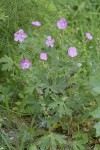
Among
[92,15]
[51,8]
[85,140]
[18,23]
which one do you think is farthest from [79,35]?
[85,140]

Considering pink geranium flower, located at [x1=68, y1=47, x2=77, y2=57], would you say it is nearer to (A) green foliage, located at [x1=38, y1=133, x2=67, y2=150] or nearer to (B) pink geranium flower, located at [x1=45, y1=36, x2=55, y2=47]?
(B) pink geranium flower, located at [x1=45, y1=36, x2=55, y2=47]

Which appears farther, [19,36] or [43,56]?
[19,36]

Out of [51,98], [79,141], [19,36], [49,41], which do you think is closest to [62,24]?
[49,41]

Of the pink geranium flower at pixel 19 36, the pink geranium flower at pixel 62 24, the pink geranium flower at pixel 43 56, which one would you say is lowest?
the pink geranium flower at pixel 43 56

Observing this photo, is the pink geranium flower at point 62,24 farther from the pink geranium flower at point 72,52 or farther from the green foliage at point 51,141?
the green foliage at point 51,141

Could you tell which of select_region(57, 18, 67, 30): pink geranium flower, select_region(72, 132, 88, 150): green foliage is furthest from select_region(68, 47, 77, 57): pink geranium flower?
select_region(72, 132, 88, 150): green foliage

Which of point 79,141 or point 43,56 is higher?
point 43,56

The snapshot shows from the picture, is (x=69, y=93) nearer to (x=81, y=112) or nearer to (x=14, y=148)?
(x=81, y=112)

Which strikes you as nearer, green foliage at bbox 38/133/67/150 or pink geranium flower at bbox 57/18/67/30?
green foliage at bbox 38/133/67/150

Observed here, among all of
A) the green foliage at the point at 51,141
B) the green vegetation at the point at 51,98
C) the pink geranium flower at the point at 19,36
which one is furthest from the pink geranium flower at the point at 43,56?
the green foliage at the point at 51,141

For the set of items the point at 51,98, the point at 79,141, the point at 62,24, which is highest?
the point at 62,24

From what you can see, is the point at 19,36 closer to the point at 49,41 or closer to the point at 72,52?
the point at 49,41
